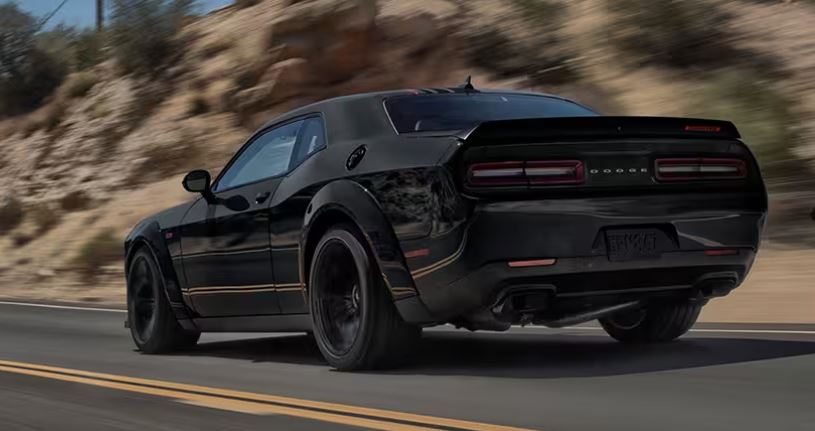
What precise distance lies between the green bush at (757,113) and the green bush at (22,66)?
24710 mm

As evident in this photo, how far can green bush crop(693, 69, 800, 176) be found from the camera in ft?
51.1

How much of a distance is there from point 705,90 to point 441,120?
470 inches

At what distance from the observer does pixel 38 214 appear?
2758 centimetres

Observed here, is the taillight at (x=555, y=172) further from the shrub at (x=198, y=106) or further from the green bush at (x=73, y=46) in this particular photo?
the green bush at (x=73, y=46)

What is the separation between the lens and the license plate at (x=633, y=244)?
6.38 metres

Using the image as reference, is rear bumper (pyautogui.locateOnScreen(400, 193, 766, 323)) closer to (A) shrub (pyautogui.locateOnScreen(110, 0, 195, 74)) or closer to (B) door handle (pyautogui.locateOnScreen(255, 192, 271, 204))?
(B) door handle (pyautogui.locateOnScreen(255, 192, 271, 204))

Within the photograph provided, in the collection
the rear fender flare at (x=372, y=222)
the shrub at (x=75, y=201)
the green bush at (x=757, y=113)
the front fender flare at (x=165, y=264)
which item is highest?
the rear fender flare at (x=372, y=222)

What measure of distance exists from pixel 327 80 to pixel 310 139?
17650mm

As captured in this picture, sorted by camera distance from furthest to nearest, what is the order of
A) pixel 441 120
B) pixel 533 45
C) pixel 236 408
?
pixel 533 45 → pixel 441 120 → pixel 236 408

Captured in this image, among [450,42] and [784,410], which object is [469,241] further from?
[450,42]

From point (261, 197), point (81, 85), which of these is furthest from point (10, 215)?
point (261, 197)

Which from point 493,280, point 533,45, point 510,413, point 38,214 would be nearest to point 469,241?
point 493,280

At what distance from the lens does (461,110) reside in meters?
7.40

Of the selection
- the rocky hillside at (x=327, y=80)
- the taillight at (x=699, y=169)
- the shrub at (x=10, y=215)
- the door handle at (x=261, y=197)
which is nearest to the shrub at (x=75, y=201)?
the rocky hillside at (x=327, y=80)
